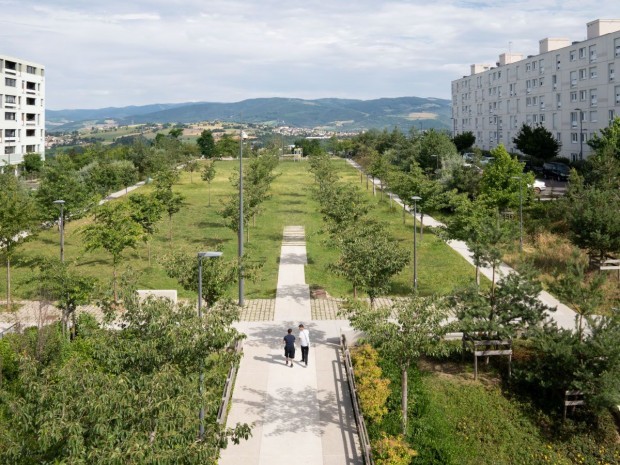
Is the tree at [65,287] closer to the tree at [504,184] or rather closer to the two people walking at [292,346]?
the two people walking at [292,346]

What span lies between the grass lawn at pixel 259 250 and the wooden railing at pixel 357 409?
5661 millimetres

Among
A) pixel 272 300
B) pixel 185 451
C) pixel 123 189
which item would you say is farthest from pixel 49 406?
pixel 123 189

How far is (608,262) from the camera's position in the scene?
2559 cm

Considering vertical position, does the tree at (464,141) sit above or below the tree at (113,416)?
above

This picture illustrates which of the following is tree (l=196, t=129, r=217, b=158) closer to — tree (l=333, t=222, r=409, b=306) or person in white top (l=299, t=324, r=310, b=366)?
tree (l=333, t=222, r=409, b=306)

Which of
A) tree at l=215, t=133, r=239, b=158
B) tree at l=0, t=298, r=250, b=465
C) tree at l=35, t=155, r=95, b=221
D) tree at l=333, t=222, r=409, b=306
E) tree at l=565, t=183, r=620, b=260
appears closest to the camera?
tree at l=0, t=298, r=250, b=465

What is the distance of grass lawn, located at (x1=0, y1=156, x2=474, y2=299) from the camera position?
2666cm

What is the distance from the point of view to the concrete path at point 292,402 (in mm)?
13391

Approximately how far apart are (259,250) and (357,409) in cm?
2005

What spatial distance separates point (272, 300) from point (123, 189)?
145ft

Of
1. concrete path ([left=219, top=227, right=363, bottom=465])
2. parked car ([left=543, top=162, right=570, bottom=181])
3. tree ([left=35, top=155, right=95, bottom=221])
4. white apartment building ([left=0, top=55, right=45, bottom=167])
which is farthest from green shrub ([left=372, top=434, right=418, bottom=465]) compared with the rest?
white apartment building ([left=0, top=55, right=45, bottom=167])

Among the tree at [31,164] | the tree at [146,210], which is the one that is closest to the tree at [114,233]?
the tree at [146,210]

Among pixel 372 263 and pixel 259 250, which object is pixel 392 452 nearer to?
pixel 372 263

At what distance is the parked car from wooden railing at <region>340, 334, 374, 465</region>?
47794 mm
